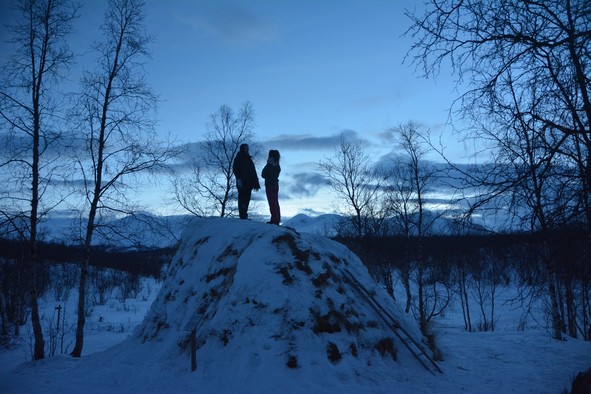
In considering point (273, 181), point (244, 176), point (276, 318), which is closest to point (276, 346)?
point (276, 318)

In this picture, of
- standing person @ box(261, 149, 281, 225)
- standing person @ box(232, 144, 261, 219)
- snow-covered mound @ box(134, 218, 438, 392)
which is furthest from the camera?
standing person @ box(232, 144, 261, 219)

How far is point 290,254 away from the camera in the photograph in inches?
274

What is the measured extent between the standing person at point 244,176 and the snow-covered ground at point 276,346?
4.44 feet

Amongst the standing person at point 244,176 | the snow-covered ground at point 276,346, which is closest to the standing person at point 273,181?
the standing person at point 244,176

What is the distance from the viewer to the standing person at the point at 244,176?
9.75 m

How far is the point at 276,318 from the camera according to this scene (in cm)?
591

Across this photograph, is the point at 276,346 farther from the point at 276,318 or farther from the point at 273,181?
the point at 273,181

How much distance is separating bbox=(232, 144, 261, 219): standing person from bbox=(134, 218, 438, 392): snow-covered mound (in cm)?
166

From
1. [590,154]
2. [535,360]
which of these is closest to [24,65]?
[590,154]

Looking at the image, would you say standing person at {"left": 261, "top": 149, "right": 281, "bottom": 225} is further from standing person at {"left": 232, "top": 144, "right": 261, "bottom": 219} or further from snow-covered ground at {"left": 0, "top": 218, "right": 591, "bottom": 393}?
snow-covered ground at {"left": 0, "top": 218, "right": 591, "bottom": 393}

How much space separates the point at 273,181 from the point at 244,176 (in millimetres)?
970

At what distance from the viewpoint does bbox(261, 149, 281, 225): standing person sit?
932 cm

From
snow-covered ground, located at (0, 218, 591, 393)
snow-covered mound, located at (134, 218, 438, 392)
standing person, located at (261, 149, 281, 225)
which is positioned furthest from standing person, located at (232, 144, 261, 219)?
snow-covered mound, located at (134, 218, 438, 392)

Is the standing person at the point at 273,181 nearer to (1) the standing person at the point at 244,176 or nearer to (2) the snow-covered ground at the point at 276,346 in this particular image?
(1) the standing person at the point at 244,176
